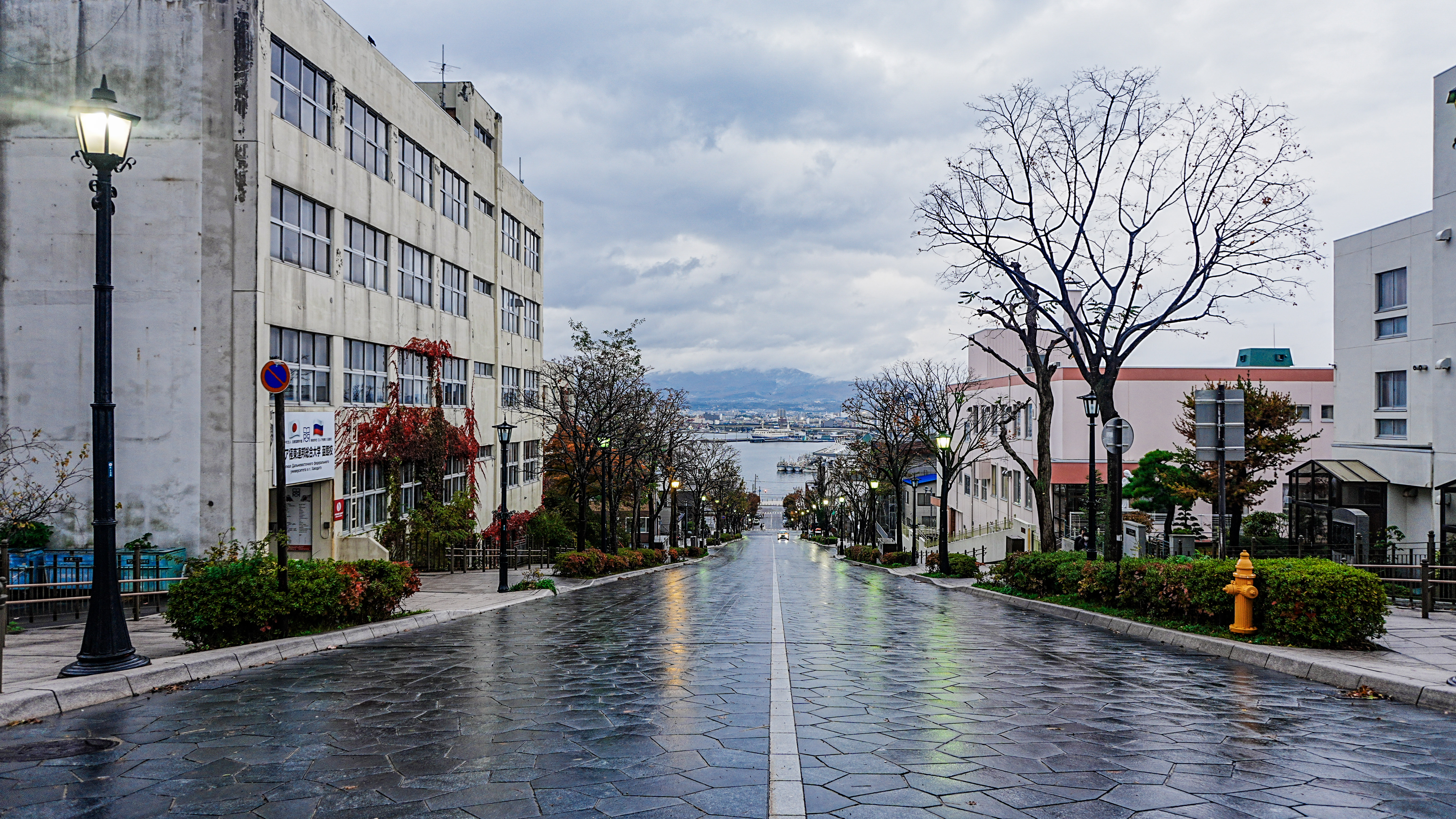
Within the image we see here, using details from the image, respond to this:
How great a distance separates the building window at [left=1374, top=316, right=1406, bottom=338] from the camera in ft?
81.1

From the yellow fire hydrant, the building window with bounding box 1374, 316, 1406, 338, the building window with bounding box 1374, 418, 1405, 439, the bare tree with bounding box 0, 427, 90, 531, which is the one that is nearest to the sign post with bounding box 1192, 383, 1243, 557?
the yellow fire hydrant

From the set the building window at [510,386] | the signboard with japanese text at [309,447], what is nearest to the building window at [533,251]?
the building window at [510,386]

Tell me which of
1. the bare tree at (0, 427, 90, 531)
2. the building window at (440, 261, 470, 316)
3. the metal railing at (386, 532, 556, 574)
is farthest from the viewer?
the building window at (440, 261, 470, 316)

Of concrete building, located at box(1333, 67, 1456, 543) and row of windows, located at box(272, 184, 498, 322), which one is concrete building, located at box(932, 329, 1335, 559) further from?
row of windows, located at box(272, 184, 498, 322)

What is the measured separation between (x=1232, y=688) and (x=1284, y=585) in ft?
9.18

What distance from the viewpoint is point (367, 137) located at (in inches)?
1025

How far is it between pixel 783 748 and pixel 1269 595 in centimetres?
795

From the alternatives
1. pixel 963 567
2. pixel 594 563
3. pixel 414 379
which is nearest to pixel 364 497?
pixel 414 379

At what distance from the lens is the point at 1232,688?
862cm

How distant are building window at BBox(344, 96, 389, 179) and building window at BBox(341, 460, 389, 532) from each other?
8.89 metres

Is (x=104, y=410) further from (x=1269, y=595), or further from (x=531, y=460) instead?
(x=531, y=460)

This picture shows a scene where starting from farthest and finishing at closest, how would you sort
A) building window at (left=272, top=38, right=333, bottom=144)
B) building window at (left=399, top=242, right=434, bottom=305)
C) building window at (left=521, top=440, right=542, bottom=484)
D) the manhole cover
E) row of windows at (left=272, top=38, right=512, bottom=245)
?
building window at (left=521, top=440, right=542, bottom=484) < building window at (left=399, top=242, right=434, bottom=305) < row of windows at (left=272, top=38, right=512, bottom=245) < building window at (left=272, top=38, right=333, bottom=144) < the manhole cover

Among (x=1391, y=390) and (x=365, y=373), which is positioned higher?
(x=365, y=373)

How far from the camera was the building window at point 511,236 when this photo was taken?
131ft
